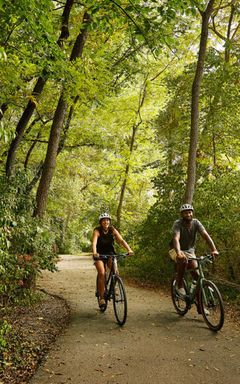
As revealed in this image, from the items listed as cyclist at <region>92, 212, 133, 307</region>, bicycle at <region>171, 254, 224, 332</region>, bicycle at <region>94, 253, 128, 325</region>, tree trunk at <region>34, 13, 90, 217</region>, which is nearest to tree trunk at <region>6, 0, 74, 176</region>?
tree trunk at <region>34, 13, 90, 217</region>

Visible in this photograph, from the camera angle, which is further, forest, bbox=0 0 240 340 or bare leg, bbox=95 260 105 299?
bare leg, bbox=95 260 105 299

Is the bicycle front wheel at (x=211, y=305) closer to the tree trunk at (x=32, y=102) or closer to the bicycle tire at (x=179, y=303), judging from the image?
the bicycle tire at (x=179, y=303)

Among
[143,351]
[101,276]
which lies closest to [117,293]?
[101,276]

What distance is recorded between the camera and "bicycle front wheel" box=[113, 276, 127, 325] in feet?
21.3

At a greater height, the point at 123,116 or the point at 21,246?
the point at 123,116

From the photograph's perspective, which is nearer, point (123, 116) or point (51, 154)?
point (51, 154)

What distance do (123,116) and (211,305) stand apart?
14.2 metres

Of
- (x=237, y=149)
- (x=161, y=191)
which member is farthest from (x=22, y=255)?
(x=237, y=149)

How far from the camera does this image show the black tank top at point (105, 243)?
755 cm

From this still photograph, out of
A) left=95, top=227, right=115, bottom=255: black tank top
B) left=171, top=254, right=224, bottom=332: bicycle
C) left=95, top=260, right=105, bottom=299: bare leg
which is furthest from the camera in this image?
left=95, top=227, right=115, bottom=255: black tank top

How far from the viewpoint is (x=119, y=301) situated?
264 inches

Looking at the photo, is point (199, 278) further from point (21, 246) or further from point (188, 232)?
point (21, 246)

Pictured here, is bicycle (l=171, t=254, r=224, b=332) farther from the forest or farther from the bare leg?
the forest

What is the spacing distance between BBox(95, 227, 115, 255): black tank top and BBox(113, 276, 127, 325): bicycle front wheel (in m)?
0.76
